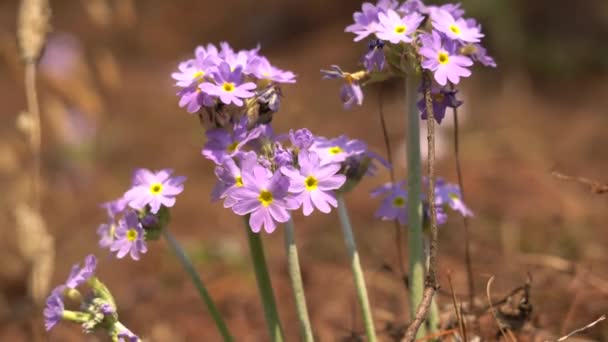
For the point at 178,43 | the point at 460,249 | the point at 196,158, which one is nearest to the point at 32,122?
the point at 460,249

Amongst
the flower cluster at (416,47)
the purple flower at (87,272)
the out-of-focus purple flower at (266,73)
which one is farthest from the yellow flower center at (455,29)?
the purple flower at (87,272)

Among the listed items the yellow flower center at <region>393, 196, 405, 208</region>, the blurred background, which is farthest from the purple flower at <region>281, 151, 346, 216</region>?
the blurred background

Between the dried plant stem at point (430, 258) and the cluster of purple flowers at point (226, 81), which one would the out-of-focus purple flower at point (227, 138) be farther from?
the dried plant stem at point (430, 258)

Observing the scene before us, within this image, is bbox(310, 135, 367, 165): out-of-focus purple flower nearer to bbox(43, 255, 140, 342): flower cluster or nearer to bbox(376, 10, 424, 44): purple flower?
bbox(376, 10, 424, 44): purple flower

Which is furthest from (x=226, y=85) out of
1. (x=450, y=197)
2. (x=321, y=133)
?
(x=321, y=133)

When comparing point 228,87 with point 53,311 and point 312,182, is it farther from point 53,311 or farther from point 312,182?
point 53,311

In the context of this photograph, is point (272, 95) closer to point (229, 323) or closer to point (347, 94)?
point (347, 94)
